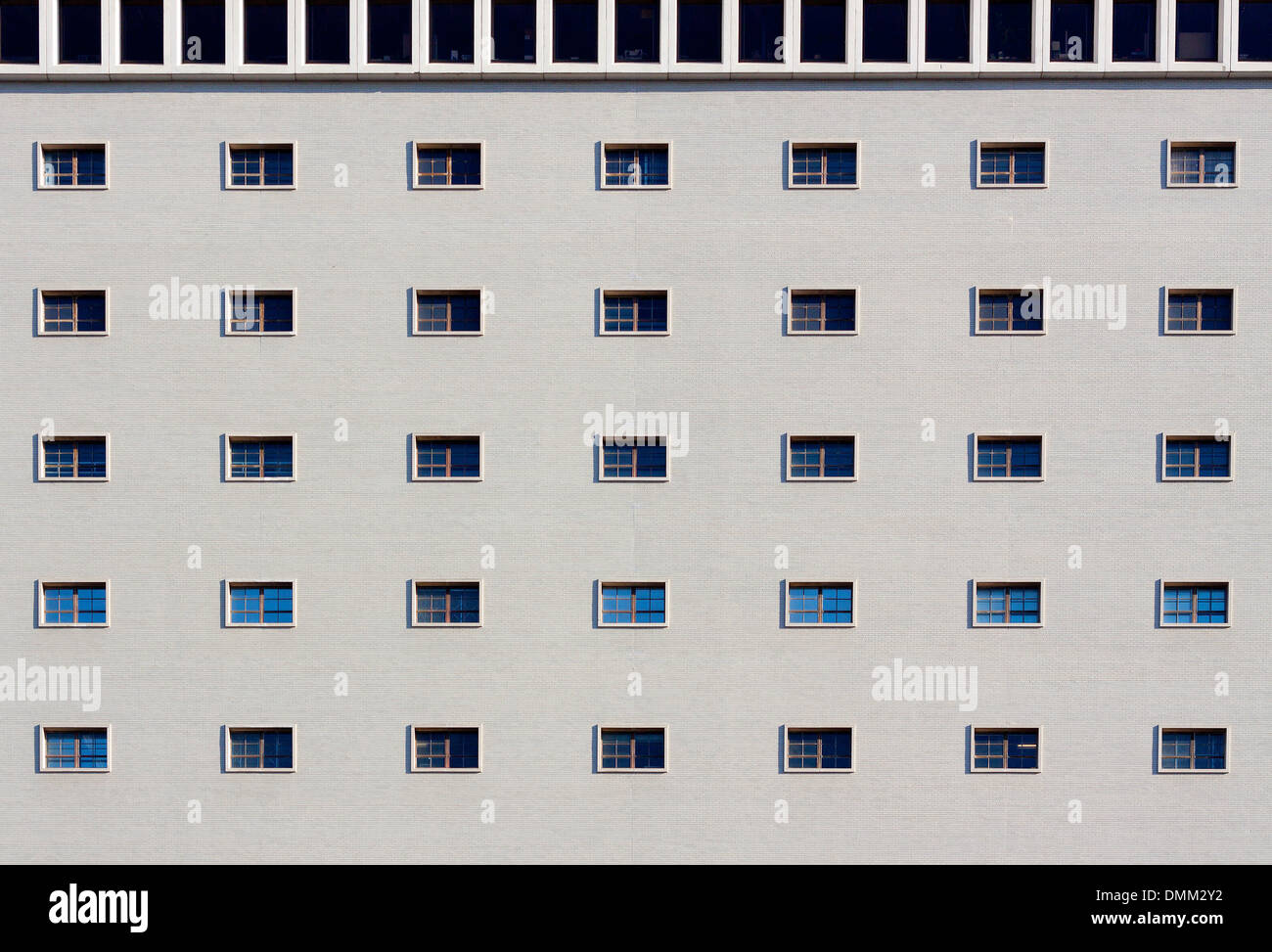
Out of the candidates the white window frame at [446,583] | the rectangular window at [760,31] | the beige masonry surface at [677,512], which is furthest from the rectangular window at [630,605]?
the rectangular window at [760,31]

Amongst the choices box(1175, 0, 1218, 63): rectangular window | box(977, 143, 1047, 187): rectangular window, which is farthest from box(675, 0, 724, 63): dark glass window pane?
box(1175, 0, 1218, 63): rectangular window

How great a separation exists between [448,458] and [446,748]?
23.0 ft

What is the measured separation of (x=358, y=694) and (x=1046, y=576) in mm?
16782

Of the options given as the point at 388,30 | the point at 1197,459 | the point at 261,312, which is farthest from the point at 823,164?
the point at 261,312

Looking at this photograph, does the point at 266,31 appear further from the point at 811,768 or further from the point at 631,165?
the point at 811,768

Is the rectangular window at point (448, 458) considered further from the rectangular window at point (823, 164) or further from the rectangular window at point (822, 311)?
the rectangular window at point (823, 164)

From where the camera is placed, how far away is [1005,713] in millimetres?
19922

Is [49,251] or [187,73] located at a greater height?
[187,73]

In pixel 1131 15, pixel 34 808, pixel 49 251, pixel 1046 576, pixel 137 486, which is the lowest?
pixel 34 808

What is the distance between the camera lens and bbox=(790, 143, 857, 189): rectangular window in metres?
20.4

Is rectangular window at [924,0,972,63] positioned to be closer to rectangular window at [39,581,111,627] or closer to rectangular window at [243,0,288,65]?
rectangular window at [243,0,288,65]

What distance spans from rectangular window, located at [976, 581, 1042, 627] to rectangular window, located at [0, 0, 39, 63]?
Result: 87.1 feet
